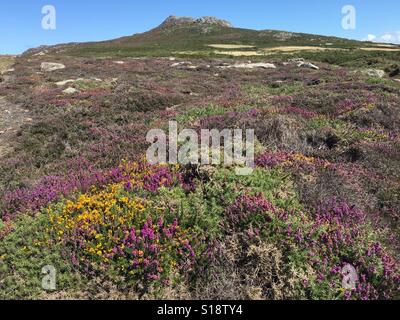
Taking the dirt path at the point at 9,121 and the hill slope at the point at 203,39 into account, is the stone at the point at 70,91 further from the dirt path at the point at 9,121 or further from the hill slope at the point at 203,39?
the hill slope at the point at 203,39

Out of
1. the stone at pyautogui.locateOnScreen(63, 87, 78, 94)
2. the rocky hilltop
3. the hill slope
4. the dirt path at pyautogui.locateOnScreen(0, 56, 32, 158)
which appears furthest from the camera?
the rocky hilltop

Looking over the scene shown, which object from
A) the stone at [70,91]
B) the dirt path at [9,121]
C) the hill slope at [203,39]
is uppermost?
the hill slope at [203,39]

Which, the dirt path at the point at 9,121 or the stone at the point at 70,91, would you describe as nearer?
the dirt path at the point at 9,121

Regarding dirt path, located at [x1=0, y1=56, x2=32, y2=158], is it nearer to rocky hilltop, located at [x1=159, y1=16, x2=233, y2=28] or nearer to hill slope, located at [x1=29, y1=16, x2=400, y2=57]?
hill slope, located at [x1=29, y1=16, x2=400, y2=57]

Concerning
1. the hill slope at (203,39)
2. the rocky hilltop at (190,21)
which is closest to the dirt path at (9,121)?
the hill slope at (203,39)

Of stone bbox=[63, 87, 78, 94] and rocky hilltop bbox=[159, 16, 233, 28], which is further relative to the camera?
rocky hilltop bbox=[159, 16, 233, 28]

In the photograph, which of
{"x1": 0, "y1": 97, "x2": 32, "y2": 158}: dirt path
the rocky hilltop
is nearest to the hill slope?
the rocky hilltop

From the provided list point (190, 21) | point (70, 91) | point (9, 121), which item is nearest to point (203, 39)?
point (190, 21)

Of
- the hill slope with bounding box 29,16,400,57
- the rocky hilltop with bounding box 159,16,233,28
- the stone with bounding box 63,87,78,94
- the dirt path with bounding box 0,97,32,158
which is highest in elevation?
the rocky hilltop with bounding box 159,16,233,28

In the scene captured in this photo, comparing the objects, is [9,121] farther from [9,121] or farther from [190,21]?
[190,21]

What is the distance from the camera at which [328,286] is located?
514 cm
